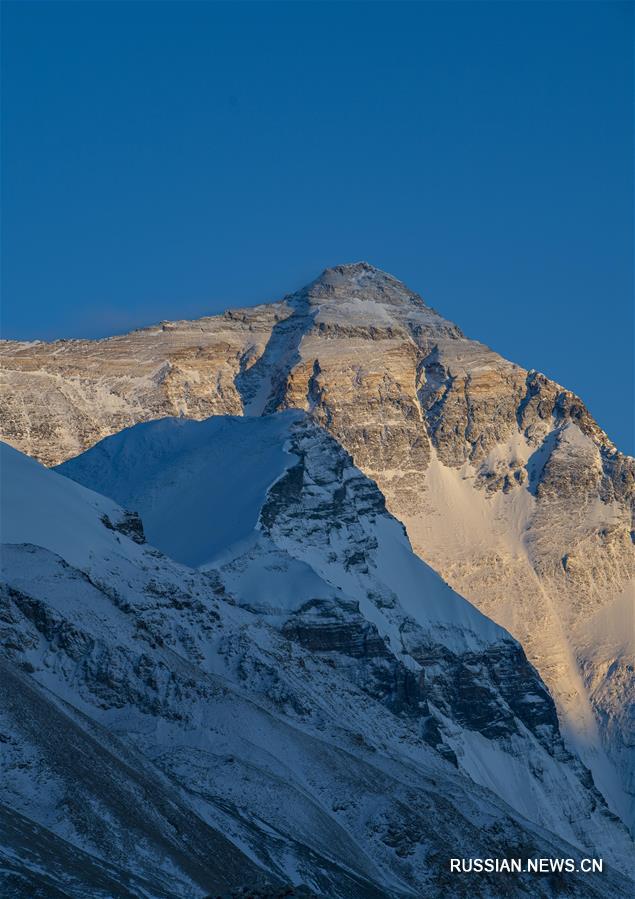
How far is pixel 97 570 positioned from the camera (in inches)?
7367

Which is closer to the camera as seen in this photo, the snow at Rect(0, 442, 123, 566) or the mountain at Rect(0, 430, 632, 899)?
the mountain at Rect(0, 430, 632, 899)

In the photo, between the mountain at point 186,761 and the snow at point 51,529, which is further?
the snow at point 51,529

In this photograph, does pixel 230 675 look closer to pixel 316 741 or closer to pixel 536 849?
pixel 316 741

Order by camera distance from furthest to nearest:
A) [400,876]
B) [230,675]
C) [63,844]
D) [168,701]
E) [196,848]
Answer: [230,675] → [168,701] → [400,876] → [196,848] → [63,844]

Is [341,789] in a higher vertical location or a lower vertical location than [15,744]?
higher

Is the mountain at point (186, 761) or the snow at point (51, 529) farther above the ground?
the snow at point (51, 529)

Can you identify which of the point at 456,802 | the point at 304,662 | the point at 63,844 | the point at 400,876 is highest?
the point at 304,662

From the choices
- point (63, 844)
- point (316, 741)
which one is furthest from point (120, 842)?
point (316, 741)

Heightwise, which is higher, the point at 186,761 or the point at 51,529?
the point at 51,529

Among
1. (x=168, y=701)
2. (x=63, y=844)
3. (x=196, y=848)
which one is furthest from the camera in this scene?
(x=168, y=701)

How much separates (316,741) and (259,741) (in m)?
6.51

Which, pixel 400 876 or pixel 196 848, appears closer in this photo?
pixel 196 848

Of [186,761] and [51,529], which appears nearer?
[186,761]

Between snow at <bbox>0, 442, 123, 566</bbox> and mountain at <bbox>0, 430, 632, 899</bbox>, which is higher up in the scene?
snow at <bbox>0, 442, 123, 566</bbox>
